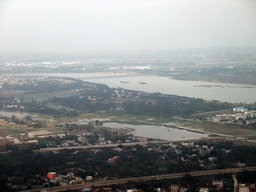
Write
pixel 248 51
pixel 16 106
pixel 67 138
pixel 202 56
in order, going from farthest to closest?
pixel 202 56 < pixel 248 51 < pixel 16 106 < pixel 67 138

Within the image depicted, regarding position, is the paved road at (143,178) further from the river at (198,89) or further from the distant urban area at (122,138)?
the river at (198,89)

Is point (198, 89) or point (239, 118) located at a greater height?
point (198, 89)

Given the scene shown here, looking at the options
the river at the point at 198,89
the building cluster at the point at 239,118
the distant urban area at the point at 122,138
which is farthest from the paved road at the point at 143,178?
the river at the point at 198,89

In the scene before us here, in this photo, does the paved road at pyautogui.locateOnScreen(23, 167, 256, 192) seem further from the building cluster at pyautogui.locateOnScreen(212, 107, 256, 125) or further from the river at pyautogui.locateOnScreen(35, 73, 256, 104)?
the river at pyautogui.locateOnScreen(35, 73, 256, 104)

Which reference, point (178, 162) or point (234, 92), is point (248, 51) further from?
point (178, 162)

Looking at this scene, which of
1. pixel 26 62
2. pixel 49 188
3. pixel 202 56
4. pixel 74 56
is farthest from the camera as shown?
pixel 74 56

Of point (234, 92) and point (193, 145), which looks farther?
point (234, 92)

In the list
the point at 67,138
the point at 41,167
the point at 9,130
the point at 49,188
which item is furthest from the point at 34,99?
the point at 49,188

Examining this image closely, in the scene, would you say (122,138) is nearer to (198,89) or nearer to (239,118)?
(239,118)

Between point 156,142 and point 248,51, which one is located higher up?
point 248,51

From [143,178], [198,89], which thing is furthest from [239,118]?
[198,89]
